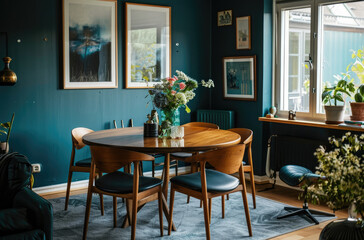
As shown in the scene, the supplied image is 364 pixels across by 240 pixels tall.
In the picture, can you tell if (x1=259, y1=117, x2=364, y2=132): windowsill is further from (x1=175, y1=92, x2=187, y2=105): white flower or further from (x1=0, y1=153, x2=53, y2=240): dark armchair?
(x1=0, y1=153, x2=53, y2=240): dark armchair

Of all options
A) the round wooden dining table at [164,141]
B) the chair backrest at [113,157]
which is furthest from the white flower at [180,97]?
the chair backrest at [113,157]

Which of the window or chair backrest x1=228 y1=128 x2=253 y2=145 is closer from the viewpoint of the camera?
chair backrest x1=228 y1=128 x2=253 y2=145

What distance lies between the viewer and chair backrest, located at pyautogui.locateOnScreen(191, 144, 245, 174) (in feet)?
11.9

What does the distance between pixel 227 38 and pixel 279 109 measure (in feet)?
3.94

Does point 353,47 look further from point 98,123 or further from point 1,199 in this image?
point 1,199

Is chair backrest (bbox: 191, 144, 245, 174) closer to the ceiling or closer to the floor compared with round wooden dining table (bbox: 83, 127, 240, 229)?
closer to the floor

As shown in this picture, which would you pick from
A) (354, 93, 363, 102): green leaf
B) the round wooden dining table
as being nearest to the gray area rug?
the round wooden dining table

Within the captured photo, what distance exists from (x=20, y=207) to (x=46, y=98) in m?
2.45

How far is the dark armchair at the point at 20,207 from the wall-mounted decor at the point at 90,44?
231cm

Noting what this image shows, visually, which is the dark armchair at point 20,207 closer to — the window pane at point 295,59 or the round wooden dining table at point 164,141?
the round wooden dining table at point 164,141

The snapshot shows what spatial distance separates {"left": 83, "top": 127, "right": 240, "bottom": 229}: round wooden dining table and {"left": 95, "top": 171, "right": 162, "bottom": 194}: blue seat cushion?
0.93ft

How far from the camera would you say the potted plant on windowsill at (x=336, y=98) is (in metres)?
4.95

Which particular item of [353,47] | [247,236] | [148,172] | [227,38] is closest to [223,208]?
[247,236]

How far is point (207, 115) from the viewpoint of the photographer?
6.32 meters
